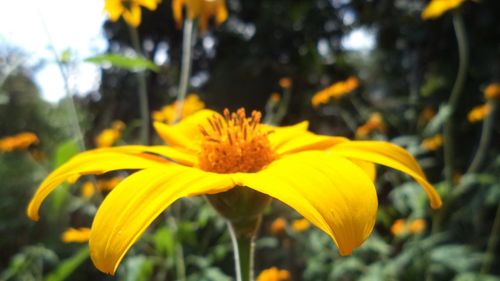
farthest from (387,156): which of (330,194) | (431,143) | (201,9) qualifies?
(431,143)

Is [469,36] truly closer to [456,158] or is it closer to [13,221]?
[456,158]

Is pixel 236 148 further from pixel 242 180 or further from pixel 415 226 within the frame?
pixel 415 226

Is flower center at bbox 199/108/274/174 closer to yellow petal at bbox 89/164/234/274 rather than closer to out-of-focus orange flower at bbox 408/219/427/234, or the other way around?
yellow petal at bbox 89/164/234/274

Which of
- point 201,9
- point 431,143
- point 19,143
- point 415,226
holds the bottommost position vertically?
point 431,143

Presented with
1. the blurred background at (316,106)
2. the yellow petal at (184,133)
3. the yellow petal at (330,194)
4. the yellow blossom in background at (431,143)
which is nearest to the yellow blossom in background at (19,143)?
the blurred background at (316,106)

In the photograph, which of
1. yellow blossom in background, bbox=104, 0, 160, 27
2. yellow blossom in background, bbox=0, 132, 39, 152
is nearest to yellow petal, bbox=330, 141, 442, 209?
yellow blossom in background, bbox=104, 0, 160, 27

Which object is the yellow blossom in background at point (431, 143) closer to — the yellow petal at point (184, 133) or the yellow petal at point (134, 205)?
the yellow petal at point (184, 133)
